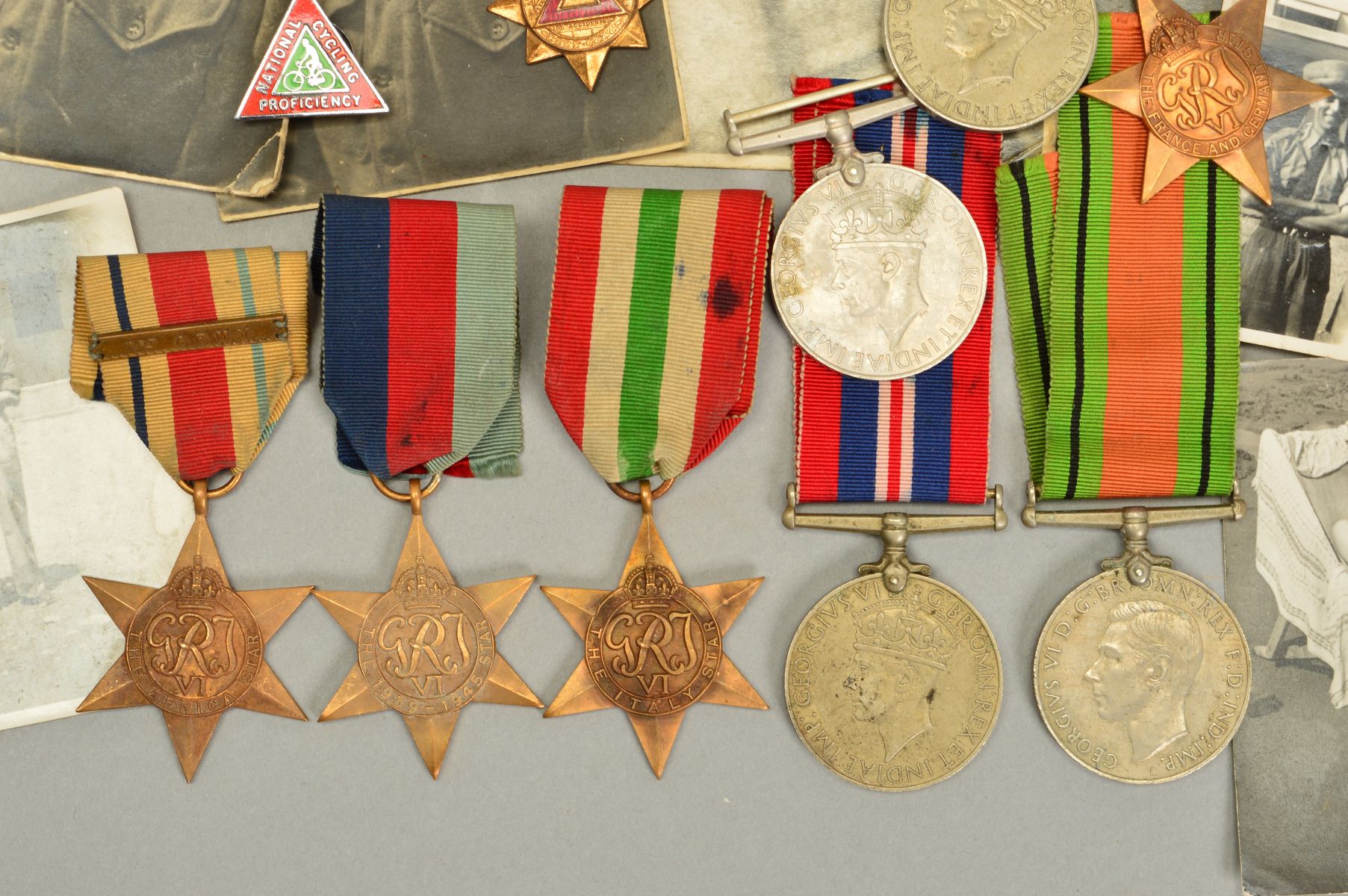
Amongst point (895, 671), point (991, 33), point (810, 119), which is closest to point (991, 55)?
point (991, 33)

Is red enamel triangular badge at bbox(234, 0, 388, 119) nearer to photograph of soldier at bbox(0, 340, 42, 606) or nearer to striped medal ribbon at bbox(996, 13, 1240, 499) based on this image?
photograph of soldier at bbox(0, 340, 42, 606)

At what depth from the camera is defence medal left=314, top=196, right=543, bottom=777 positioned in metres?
1.71

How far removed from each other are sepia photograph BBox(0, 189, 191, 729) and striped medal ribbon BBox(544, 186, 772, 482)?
0.78m

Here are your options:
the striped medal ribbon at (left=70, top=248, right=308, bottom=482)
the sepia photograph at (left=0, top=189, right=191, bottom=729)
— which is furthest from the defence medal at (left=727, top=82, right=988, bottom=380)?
the sepia photograph at (left=0, top=189, right=191, bottom=729)

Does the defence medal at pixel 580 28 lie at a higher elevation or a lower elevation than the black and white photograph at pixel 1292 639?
higher

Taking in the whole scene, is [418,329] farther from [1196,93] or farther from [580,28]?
[1196,93]

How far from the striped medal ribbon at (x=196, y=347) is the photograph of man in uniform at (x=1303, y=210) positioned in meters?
1.69

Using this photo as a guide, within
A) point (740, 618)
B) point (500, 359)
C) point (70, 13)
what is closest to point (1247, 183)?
point (740, 618)

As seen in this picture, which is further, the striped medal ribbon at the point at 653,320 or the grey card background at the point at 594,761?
the grey card background at the point at 594,761

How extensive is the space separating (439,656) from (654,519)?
17.6 inches

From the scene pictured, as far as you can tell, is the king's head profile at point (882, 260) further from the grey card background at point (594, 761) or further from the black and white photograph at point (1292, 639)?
the black and white photograph at point (1292, 639)

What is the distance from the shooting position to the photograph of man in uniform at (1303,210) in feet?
5.84

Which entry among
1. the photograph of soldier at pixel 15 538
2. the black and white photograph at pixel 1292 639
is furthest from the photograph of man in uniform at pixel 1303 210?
the photograph of soldier at pixel 15 538

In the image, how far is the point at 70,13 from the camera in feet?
5.82
